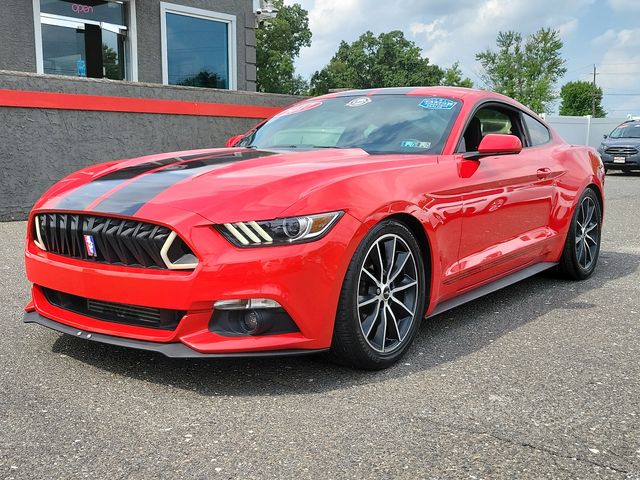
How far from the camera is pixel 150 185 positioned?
315 cm

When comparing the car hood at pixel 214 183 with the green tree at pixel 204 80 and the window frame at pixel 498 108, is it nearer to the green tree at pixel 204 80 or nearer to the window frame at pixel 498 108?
the window frame at pixel 498 108

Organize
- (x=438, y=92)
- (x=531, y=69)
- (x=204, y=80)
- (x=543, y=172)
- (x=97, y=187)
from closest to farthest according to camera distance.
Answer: (x=97, y=187) < (x=438, y=92) < (x=543, y=172) < (x=204, y=80) < (x=531, y=69)

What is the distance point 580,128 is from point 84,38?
21800mm

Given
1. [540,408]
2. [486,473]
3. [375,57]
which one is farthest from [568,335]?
[375,57]

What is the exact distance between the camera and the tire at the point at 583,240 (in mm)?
5223

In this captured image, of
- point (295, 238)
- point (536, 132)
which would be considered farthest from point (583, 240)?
point (295, 238)

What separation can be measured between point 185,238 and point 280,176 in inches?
21.6

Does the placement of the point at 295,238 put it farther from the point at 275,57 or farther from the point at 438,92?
the point at 275,57

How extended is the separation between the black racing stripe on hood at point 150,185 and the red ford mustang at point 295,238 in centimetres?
1

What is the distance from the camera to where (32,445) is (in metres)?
2.49

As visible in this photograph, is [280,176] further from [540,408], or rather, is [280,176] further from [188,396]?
[540,408]

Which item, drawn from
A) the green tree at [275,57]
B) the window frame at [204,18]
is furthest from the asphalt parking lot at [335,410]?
the green tree at [275,57]

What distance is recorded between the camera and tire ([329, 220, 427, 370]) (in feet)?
10.1

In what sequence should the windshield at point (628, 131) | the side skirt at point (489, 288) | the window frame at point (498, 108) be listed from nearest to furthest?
1. the side skirt at point (489, 288)
2. the window frame at point (498, 108)
3. the windshield at point (628, 131)
